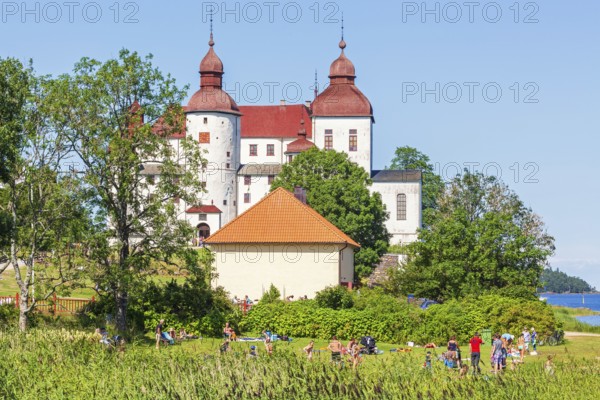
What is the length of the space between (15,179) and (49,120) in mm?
2563

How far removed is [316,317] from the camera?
43562mm

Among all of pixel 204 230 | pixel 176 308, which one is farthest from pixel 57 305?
pixel 204 230

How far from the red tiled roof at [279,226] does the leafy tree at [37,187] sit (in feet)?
47.1

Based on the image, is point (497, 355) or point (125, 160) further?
point (125, 160)

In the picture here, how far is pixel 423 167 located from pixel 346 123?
1850cm

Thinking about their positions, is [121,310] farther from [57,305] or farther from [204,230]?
[204,230]

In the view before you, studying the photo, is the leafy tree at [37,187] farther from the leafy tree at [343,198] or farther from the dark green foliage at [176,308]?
the leafy tree at [343,198]

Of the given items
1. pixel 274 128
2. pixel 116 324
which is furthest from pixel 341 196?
pixel 116 324

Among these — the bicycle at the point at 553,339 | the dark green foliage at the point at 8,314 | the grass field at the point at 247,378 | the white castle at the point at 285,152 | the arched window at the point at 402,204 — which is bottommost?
the bicycle at the point at 553,339

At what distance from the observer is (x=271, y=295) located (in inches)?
1961

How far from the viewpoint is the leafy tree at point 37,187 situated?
3944cm

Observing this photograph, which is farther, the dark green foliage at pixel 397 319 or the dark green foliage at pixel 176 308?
the dark green foliage at pixel 397 319

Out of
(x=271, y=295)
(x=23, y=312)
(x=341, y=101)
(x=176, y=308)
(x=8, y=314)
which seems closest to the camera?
(x=23, y=312)

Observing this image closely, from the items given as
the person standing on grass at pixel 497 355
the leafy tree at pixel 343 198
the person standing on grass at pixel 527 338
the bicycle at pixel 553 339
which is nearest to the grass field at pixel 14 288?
the leafy tree at pixel 343 198
